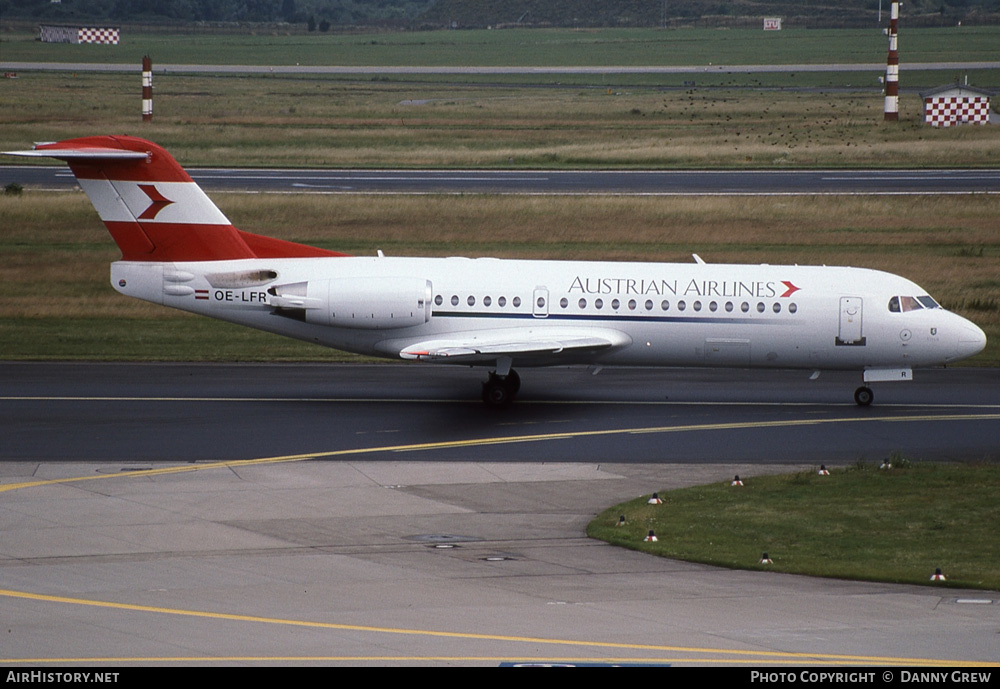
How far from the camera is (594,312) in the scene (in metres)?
29.7

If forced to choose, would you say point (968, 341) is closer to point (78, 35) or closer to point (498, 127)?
point (498, 127)

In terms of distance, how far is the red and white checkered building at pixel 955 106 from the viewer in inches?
3292

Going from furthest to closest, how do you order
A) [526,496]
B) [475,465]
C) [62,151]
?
[62,151] → [475,465] → [526,496]

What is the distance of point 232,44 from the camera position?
Result: 176750mm

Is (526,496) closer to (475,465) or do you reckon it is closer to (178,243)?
(475,465)

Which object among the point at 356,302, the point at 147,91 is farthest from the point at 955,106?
the point at 356,302

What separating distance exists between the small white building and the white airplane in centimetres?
15358

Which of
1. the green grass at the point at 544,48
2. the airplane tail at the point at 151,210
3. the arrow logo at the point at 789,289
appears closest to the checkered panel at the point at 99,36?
the green grass at the point at 544,48

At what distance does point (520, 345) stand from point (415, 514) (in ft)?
26.4

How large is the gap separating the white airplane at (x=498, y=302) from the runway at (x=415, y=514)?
1554 mm

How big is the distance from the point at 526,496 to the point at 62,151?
13.8 m
